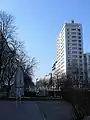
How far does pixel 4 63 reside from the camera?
46219 mm

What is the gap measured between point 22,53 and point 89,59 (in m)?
77.4

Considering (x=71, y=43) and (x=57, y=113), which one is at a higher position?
(x=71, y=43)

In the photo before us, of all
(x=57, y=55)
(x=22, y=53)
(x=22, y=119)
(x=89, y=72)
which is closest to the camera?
(x=22, y=119)

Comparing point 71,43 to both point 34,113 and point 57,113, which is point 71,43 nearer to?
point 57,113

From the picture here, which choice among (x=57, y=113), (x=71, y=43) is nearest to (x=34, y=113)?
(x=57, y=113)

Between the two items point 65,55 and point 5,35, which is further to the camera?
point 65,55

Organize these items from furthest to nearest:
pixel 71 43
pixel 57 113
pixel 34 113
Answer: pixel 71 43, pixel 57 113, pixel 34 113

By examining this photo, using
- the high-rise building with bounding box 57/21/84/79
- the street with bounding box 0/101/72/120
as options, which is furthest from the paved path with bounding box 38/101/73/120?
the high-rise building with bounding box 57/21/84/79

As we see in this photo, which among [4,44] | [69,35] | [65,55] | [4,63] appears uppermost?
[69,35]

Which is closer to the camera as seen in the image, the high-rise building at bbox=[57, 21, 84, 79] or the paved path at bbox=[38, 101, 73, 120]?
the paved path at bbox=[38, 101, 73, 120]

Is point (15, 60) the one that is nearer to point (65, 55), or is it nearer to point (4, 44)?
point (4, 44)

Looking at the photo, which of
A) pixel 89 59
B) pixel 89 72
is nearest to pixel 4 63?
pixel 89 72

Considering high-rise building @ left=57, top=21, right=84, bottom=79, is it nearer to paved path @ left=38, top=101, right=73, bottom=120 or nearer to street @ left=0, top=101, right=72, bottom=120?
paved path @ left=38, top=101, right=73, bottom=120

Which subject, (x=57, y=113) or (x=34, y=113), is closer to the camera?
(x=34, y=113)
